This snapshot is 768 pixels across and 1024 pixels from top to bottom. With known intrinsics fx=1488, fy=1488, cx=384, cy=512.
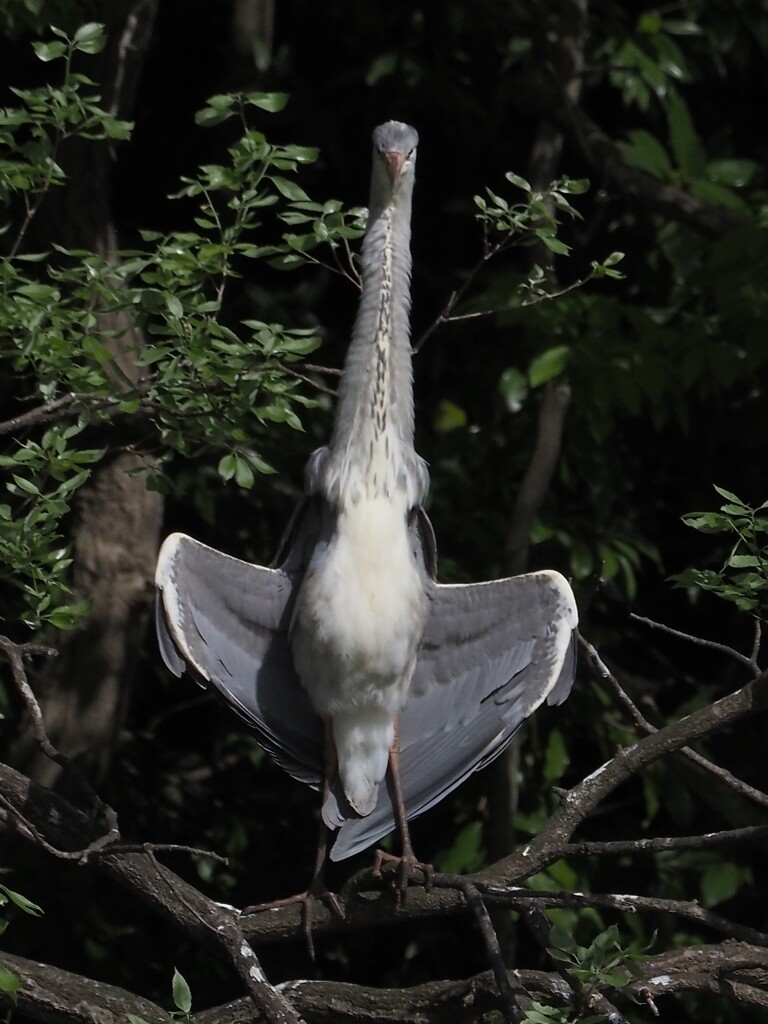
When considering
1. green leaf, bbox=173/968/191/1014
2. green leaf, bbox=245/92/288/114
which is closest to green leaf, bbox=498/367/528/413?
green leaf, bbox=245/92/288/114

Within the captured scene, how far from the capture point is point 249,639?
314cm

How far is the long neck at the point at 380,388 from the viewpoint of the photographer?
9.77 ft

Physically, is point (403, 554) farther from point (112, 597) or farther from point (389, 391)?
point (112, 597)

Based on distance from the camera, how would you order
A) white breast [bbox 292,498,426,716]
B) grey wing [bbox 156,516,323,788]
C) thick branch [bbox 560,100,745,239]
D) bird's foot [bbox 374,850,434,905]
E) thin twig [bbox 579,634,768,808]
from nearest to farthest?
thin twig [bbox 579,634,768,808], bird's foot [bbox 374,850,434,905], white breast [bbox 292,498,426,716], grey wing [bbox 156,516,323,788], thick branch [bbox 560,100,745,239]

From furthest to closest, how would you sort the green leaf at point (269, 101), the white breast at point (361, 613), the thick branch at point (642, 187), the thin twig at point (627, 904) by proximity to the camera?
1. the thick branch at point (642, 187)
2. the white breast at point (361, 613)
3. the green leaf at point (269, 101)
4. the thin twig at point (627, 904)

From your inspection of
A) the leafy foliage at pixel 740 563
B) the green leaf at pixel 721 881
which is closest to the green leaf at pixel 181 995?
the leafy foliage at pixel 740 563

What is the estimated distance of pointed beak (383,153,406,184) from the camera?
9.98ft

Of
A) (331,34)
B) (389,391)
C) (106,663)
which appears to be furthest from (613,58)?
(106,663)

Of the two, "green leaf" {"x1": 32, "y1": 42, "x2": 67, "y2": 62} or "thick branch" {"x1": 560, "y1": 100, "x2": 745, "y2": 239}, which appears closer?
"green leaf" {"x1": 32, "y1": 42, "x2": 67, "y2": 62}

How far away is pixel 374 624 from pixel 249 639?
1.19ft

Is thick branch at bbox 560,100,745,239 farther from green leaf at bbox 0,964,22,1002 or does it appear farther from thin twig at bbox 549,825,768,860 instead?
green leaf at bbox 0,964,22,1002

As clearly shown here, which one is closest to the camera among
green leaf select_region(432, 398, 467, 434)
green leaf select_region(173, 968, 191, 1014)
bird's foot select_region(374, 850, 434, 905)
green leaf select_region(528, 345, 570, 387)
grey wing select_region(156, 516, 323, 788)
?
green leaf select_region(173, 968, 191, 1014)

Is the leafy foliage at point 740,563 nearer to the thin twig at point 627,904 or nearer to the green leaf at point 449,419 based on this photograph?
the thin twig at point 627,904

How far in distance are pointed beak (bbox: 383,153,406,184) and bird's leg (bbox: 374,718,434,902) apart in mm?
1120
